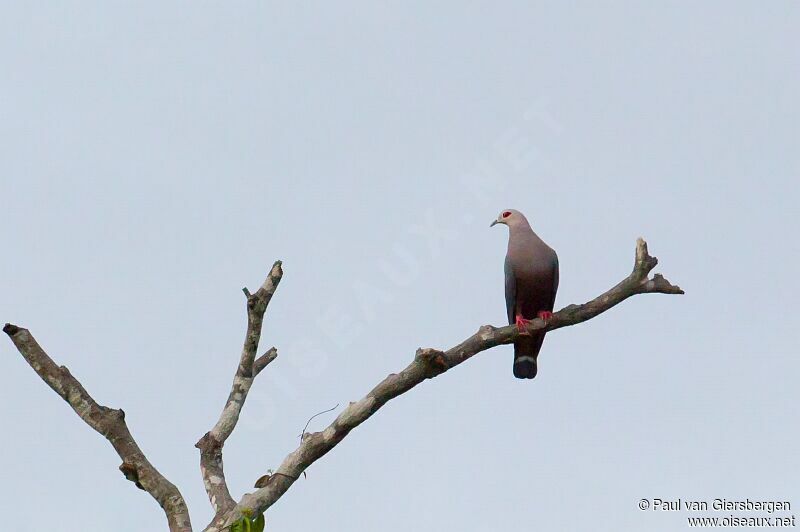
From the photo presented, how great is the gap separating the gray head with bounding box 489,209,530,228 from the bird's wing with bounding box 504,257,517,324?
651 millimetres

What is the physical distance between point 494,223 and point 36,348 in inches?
215

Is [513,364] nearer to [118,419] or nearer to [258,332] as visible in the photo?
[258,332]

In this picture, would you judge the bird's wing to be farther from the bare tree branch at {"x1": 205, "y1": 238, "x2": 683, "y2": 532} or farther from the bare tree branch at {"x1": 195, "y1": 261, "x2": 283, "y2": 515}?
the bare tree branch at {"x1": 195, "y1": 261, "x2": 283, "y2": 515}

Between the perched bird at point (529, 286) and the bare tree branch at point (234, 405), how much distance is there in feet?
9.92

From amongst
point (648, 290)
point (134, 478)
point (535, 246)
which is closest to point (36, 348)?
point (134, 478)

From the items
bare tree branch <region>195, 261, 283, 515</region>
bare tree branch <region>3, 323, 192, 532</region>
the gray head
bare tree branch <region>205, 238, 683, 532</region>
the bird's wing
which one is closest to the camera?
bare tree branch <region>205, 238, 683, 532</region>

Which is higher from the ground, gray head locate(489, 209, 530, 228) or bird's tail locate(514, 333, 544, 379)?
gray head locate(489, 209, 530, 228)

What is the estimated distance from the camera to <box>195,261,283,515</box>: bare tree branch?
6.24m

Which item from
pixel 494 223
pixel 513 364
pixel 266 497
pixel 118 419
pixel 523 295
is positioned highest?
pixel 494 223

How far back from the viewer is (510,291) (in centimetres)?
896

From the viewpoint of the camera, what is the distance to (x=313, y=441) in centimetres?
580

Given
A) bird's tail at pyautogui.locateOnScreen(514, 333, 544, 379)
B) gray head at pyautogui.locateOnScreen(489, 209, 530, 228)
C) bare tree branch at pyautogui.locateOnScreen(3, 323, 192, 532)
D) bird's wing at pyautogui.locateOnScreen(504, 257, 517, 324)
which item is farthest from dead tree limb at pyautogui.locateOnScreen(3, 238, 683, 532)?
gray head at pyautogui.locateOnScreen(489, 209, 530, 228)

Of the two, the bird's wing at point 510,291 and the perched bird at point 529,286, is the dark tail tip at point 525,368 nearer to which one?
the perched bird at point 529,286

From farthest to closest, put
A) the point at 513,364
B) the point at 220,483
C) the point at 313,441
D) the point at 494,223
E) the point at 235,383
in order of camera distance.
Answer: the point at 494,223
the point at 513,364
the point at 235,383
the point at 220,483
the point at 313,441
